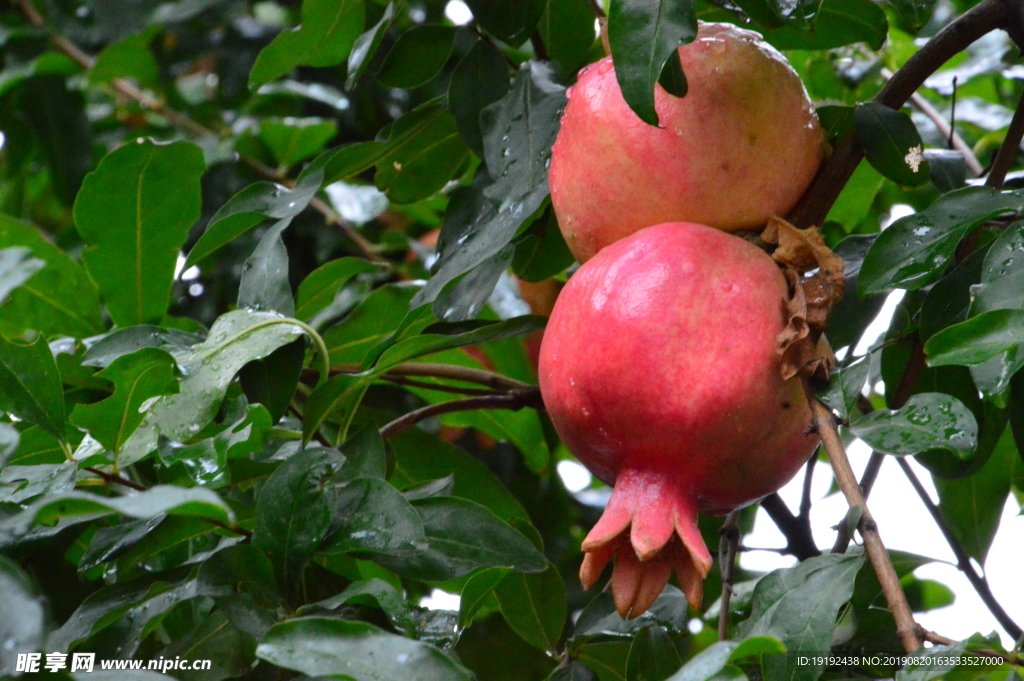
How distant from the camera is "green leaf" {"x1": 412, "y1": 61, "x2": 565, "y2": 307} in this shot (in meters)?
0.79

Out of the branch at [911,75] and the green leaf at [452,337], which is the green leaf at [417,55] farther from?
the branch at [911,75]

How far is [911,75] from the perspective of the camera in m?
0.74

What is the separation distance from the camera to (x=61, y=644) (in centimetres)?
70

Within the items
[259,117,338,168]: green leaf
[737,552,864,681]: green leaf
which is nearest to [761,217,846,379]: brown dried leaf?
[737,552,864,681]: green leaf

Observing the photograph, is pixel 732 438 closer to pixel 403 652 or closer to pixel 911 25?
pixel 403 652

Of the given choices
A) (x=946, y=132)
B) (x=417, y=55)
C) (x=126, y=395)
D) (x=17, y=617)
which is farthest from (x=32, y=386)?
(x=946, y=132)

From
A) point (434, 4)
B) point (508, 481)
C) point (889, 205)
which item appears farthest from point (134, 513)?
point (889, 205)

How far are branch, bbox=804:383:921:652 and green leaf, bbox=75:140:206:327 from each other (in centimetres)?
64

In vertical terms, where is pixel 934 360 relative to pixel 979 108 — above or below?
above

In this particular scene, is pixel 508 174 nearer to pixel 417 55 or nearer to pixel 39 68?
pixel 417 55

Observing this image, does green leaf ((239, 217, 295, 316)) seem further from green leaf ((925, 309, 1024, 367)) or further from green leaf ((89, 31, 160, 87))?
green leaf ((89, 31, 160, 87))

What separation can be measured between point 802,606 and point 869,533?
2.3 inches

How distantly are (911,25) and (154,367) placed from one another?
2.07 feet

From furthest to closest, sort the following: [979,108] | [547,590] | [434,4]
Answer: [979,108], [434,4], [547,590]
